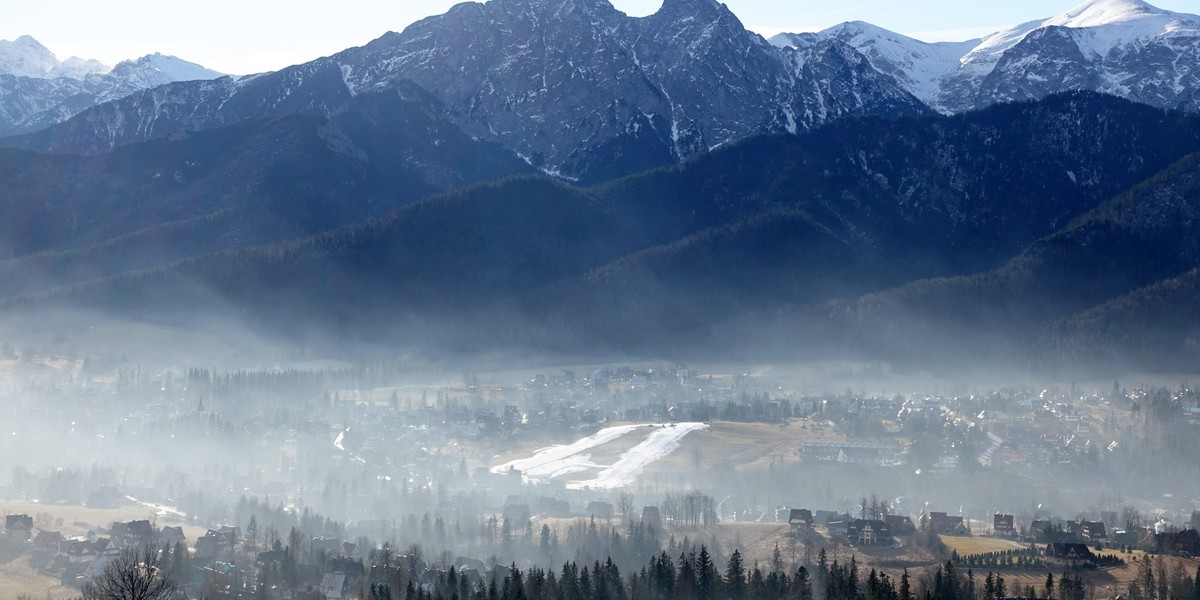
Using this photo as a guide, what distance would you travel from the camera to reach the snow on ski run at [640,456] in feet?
419

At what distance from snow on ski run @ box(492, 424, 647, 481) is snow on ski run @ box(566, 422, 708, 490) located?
2.57 metres

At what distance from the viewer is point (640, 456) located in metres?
138

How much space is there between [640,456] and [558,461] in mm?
6250

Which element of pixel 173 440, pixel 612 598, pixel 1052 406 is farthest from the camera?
pixel 1052 406

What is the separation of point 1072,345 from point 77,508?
117 meters

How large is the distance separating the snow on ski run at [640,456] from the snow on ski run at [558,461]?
101 inches

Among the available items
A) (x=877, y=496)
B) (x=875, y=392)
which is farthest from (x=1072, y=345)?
(x=877, y=496)

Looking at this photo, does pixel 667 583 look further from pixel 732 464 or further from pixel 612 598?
pixel 732 464

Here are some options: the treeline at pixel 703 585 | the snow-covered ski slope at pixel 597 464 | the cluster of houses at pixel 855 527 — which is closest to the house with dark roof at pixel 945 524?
the cluster of houses at pixel 855 527

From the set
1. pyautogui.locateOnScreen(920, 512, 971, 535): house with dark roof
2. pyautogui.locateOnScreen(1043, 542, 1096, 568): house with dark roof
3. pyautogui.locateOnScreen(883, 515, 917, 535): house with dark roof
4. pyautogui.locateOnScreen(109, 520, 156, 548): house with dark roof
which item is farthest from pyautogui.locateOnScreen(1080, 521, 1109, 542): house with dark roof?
pyautogui.locateOnScreen(109, 520, 156, 548): house with dark roof

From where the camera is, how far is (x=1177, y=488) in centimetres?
12444

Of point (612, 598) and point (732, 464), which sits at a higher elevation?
point (732, 464)

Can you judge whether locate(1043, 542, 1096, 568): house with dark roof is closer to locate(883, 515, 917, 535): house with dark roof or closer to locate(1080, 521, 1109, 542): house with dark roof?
locate(1080, 521, 1109, 542): house with dark roof

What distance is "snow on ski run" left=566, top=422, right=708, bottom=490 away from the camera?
12762 centimetres
